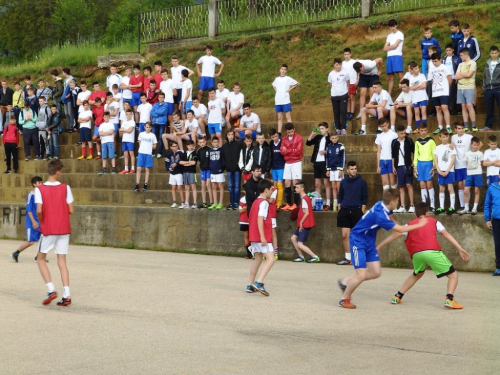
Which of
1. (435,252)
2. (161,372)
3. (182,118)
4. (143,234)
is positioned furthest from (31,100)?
(161,372)

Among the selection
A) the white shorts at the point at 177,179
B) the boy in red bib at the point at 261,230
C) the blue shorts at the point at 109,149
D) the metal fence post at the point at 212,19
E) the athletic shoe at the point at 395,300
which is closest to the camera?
the athletic shoe at the point at 395,300

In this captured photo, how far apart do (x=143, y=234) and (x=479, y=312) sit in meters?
10.9

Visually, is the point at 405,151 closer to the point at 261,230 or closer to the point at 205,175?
the point at 205,175

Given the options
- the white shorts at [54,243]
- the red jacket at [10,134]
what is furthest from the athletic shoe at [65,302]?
the red jacket at [10,134]

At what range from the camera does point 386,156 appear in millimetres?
16891

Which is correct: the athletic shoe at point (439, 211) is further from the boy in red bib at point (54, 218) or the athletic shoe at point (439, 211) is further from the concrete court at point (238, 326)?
the boy in red bib at point (54, 218)

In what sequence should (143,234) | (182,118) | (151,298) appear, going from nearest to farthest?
(151,298) < (143,234) < (182,118)

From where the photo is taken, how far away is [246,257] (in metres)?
18.1

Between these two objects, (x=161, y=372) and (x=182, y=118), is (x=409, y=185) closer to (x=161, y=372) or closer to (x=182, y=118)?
(x=182, y=118)

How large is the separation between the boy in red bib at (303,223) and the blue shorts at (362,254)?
520 cm

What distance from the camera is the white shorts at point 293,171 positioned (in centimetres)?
1795

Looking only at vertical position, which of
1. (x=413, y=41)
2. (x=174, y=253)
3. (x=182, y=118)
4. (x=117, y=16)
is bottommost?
(x=174, y=253)

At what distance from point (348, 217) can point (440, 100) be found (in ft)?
14.0

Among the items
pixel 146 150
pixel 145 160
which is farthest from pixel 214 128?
pixel 145 160
